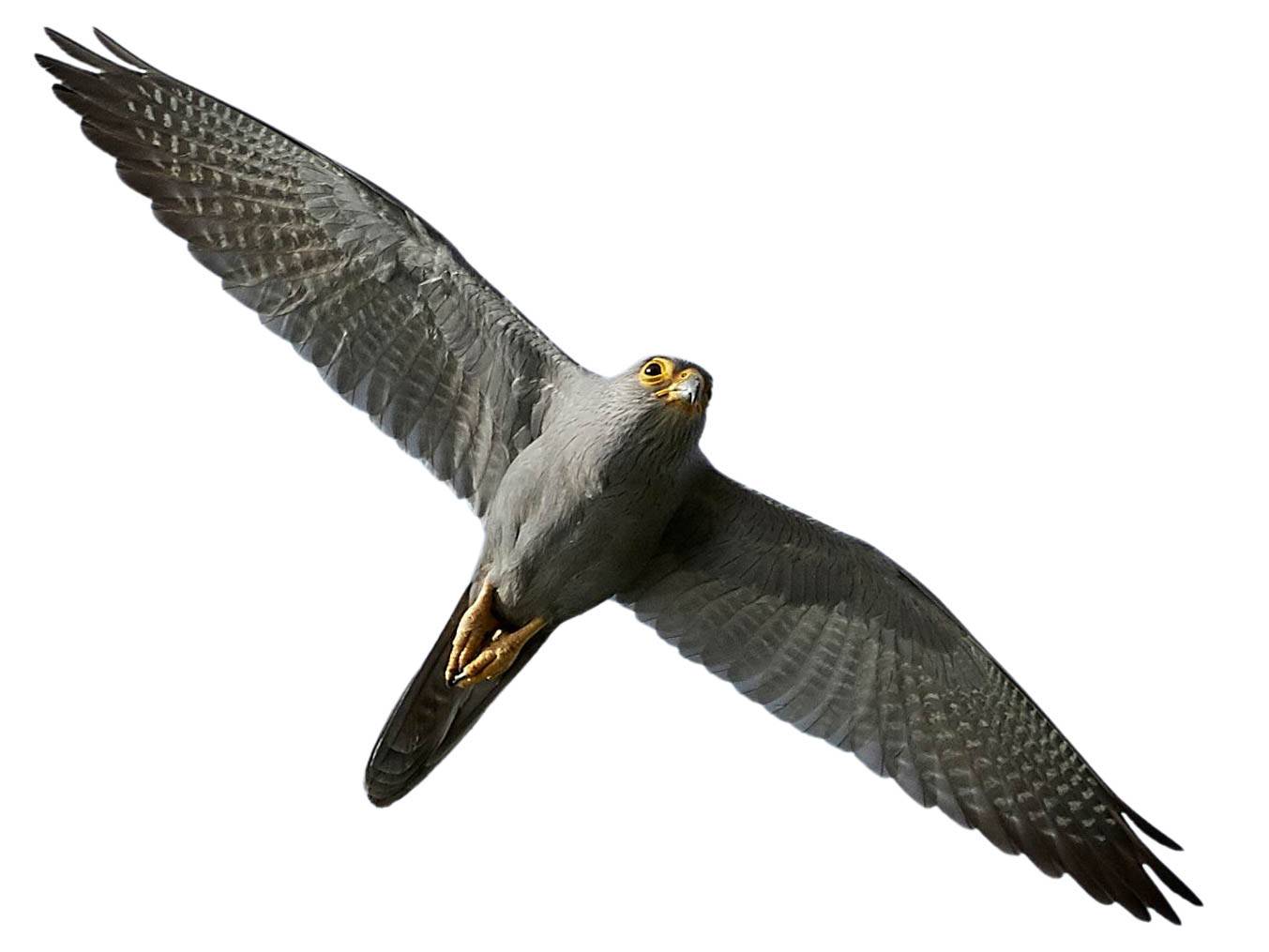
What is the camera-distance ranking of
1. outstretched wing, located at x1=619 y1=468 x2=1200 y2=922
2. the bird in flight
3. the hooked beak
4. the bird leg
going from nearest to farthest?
the hooked beak → the bird in flight → the bird leg → outstretched wing, located at x1=619 y1=468 x2=1200 y2=922

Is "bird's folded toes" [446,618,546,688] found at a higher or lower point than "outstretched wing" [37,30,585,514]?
lower

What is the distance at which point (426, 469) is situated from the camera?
8.93 metres

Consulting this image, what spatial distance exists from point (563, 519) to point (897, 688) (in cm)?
207

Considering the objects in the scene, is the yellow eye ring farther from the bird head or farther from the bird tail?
the bird tail

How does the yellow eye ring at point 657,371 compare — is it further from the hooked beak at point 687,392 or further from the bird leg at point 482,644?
the bird leg at point 482,644

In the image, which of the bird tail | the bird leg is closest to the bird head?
the bird leg

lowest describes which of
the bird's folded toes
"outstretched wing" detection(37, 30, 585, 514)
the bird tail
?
the bird tail

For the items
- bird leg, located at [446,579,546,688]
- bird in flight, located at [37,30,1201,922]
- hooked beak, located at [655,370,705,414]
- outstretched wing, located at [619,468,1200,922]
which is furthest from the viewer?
outstretched wing, located at [619,468,1200,922]

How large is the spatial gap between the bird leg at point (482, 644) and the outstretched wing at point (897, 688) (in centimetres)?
72

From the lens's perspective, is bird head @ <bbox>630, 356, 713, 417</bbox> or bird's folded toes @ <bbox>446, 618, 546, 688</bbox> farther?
bird's folded toes @ <bbox>446, 618, 546, 688</bbox>

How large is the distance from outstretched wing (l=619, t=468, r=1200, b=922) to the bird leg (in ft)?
2.36

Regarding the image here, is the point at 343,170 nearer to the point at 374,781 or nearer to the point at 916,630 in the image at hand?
the point at 374,781

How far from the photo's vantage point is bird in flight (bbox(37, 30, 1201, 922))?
839 cm

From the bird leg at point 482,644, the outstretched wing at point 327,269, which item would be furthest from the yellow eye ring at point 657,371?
the bird leg at point 482,644
